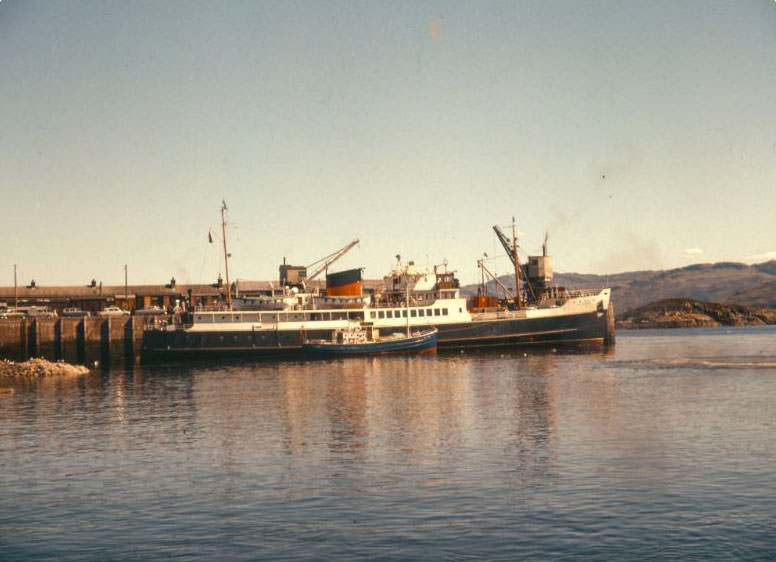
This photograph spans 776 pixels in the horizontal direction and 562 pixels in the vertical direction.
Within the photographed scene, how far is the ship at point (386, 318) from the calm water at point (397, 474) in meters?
39.5

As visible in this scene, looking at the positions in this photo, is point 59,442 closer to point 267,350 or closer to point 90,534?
point 90,534

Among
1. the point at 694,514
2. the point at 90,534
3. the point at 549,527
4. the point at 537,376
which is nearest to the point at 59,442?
the point at 90,534

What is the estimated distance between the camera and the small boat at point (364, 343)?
93062 millimetres

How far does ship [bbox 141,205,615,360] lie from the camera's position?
93.6 m

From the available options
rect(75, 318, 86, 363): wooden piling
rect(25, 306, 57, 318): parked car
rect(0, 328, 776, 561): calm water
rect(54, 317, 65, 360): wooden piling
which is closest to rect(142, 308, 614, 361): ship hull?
rect(75, 318, 86, 363): wooden piling

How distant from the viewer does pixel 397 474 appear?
27.3 meters

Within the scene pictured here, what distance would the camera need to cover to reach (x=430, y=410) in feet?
146

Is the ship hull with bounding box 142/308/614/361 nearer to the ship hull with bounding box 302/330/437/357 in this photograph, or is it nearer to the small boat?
the small boat

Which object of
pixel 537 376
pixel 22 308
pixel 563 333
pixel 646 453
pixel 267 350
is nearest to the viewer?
pixel 646 453

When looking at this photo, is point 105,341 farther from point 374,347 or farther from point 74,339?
point 374,347

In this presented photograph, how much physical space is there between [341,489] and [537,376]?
134 ft

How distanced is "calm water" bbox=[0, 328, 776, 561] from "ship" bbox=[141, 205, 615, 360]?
3952 cm

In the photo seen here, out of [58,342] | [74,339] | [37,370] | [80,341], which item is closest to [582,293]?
[80,341]

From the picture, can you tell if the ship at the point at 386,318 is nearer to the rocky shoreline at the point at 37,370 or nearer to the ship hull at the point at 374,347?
the ship hull at the point at 374,347
